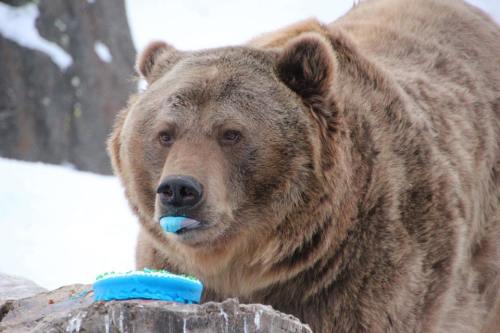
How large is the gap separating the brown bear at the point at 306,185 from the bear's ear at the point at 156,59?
4 centimetres

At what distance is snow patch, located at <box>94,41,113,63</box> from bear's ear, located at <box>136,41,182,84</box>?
9672 millimetres

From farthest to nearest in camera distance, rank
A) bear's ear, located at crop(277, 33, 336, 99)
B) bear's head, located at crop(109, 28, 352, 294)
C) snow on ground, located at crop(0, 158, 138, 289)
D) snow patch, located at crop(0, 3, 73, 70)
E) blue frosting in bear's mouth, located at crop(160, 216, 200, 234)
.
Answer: snow patch, located at crop(0, 3, 73, 70) → snow on ground, located at crop(0, 158, 138, 289) → bear's ear, located at crop(277, 33, 336, 99) → bear's head, located at crop(109, 28, 352, 294) → blue frosting in bear's mouth, located at crop(160, 216, 200, 234)

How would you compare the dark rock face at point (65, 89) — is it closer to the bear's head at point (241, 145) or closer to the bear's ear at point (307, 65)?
the bear's head at point (241, 145)

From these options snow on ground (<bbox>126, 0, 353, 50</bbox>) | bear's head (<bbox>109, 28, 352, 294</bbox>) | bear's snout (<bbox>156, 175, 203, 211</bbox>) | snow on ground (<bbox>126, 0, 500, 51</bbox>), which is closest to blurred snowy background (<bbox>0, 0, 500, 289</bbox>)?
bear's head (<bbox>109, 28, 352, 294</bbox>)

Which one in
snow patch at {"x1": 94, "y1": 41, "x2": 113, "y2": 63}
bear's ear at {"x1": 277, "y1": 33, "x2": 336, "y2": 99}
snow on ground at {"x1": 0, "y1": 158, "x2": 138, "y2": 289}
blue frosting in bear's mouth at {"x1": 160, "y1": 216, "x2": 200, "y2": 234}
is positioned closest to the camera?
Answer: blue frosting in bear's mouth at {"x1": 160, "y1": 216, "x2": 200, "y2": 234}

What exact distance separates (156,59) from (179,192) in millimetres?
1354

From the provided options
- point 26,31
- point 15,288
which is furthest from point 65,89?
point 15,288

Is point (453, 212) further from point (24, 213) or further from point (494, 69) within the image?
point (24, 213)

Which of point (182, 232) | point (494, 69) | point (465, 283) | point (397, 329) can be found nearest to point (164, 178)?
point (182, 232)

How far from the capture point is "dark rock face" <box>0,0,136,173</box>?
14047 millimetres

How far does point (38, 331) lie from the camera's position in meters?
3.31

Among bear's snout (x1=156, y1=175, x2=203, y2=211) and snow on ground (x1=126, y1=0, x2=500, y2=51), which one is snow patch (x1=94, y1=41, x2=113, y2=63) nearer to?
snow on ground (x1=126, y1=0, x2=500, y2=51)

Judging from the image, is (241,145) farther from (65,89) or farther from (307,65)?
(65,89)

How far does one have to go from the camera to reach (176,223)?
4.47 metres
